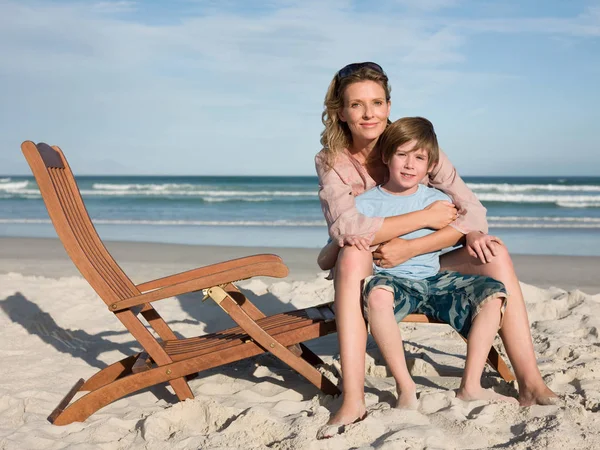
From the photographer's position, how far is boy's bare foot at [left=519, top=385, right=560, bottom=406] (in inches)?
112

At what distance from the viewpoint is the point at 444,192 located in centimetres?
342

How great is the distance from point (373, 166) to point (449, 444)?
1.47 metres

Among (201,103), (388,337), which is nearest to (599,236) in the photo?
(388,337)

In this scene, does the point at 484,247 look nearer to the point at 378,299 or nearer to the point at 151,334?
the point at 378,299

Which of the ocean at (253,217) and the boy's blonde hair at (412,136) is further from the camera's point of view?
the ocean at (253,217)

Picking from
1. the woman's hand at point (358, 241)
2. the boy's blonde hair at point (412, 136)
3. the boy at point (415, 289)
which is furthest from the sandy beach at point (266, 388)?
the boy's blonde hair at point (412, 136)

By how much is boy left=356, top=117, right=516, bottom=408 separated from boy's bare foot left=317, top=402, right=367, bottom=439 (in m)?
0.19

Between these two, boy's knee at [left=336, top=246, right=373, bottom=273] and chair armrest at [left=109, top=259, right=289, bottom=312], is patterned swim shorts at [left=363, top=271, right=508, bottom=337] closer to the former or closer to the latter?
boy's knee at [left=336, top=246, right=373, bottom=273]

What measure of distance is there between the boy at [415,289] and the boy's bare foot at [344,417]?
19 centimetres

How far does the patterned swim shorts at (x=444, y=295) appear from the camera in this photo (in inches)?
114

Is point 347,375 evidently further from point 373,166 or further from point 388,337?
point 373,166

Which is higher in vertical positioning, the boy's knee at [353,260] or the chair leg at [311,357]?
the boy's knee at [353,260]

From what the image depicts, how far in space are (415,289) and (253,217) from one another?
575 inches

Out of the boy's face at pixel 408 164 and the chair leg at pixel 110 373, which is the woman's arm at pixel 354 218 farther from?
the chair leg at pixel 110 373
